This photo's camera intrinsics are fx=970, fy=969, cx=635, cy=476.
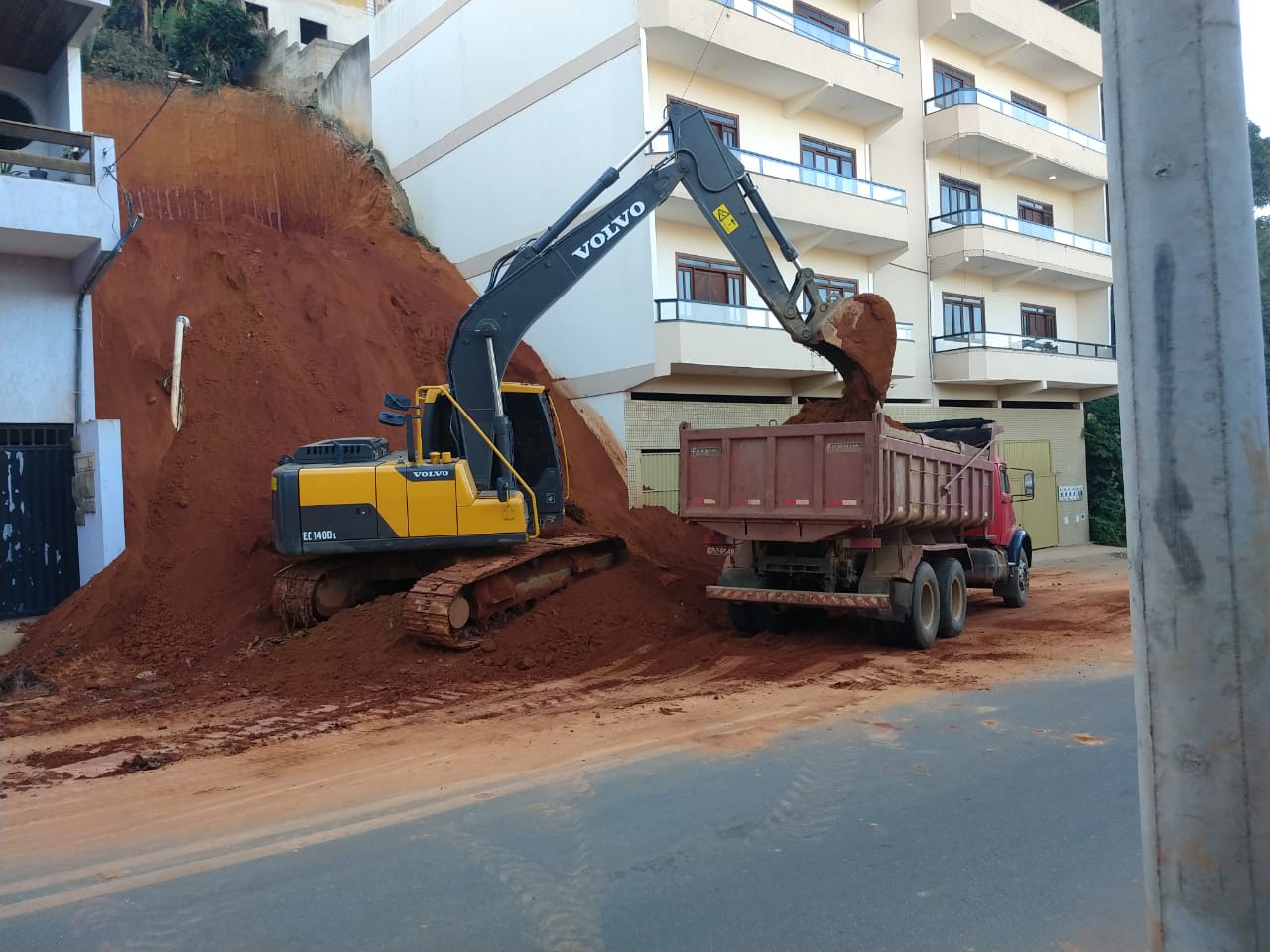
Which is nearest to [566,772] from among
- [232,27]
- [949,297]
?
[949,297]

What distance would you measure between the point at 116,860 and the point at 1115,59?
18.5 feet

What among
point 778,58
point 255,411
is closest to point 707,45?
point 778,58

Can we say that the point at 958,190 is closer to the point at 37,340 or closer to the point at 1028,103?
the point at 1028,103

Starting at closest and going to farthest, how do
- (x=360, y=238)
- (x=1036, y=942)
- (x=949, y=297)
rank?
(x=1036, y=942)
(x=360, y=238)
(x=949, y=297)

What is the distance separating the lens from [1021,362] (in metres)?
25.1

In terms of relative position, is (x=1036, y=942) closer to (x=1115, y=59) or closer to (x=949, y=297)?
(x=1115, y=59)

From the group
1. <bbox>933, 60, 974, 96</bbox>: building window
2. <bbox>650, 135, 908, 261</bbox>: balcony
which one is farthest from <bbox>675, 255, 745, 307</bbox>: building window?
<bbox>933, 60, 974, 96</bbox>: building window

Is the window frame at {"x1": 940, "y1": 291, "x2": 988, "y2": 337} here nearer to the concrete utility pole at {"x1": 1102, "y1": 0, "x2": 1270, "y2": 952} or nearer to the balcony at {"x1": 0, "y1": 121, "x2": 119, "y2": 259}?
the balcony at {"x1": 0, "y1": 121, "x2": 119, "y2": 259}

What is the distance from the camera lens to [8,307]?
511 inches

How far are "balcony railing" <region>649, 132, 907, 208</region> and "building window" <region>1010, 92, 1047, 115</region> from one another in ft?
26.0

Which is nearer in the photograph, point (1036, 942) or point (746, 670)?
point (1036, 942)

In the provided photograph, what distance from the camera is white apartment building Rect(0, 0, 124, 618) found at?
41.4 feet

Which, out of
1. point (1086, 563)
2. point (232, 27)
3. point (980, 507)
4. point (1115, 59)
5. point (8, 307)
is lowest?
point (1086, 563)

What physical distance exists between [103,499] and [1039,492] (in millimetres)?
23020
